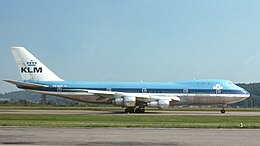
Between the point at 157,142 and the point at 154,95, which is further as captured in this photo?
the point at 154,95

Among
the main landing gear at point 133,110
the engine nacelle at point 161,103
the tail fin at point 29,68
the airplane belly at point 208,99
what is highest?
the tail fin at point 29,68

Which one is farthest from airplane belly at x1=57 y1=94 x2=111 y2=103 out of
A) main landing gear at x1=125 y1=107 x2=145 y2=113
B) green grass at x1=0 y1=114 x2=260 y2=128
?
green grass at x1=0 y1=114 x2=260 y2=128

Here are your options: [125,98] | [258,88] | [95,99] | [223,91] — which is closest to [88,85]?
[95,99]

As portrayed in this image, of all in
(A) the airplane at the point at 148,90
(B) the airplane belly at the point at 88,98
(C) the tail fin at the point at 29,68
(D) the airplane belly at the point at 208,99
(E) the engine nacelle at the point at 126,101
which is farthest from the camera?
(C) the tail fin at the point at 29,68

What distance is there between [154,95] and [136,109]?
9.05 ft

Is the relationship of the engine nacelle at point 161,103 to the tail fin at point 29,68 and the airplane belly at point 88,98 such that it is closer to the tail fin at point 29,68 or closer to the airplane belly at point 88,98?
the airplane belly at point 88,98

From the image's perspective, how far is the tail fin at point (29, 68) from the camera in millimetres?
56562

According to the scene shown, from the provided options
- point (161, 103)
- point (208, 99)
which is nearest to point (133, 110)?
point (161, 103)

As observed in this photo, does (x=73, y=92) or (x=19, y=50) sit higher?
(x=19, y=50)

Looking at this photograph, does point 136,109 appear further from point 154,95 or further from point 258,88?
point 258,88

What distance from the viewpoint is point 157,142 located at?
16047 mm

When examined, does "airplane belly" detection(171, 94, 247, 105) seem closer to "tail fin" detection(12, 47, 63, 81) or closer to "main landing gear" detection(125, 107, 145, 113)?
"main landing gear" detection(125, 107, 145, 113)

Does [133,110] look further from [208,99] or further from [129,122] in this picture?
[129,122]

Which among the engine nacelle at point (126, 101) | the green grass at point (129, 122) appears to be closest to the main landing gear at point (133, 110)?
the engine nacelle at point (126, 101)
